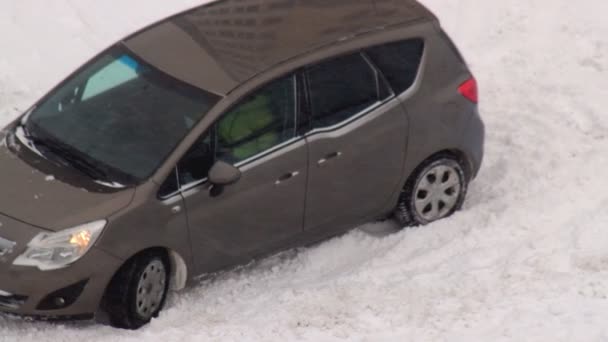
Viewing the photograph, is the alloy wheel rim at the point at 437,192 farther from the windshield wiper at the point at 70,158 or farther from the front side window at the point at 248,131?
the windshield wiper at the point at 70,158

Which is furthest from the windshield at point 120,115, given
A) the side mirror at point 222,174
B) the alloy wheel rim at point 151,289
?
the alloy wheel rim at point 151,289

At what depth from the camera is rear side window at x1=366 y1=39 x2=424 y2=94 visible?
29.9ft

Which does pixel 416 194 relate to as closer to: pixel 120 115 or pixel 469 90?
pixel 469 90

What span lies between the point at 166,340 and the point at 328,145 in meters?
1.82

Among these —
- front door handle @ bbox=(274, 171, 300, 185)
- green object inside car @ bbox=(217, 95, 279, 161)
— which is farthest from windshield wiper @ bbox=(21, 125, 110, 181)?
front door handle @ bbox=(274, 171, 300, 185)

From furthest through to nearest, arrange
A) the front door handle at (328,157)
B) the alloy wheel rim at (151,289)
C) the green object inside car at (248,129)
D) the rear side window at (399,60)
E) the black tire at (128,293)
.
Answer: the rear side window at (399,60), the front door handle at (328,157), the green object inside car at (248,129), the alloy wheel rim at (151,289), the black tire at (128,293)

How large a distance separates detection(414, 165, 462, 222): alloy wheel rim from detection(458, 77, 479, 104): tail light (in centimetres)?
55

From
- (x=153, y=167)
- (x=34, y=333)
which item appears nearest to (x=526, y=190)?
(x=153, y=167)

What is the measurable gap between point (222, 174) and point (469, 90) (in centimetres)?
239

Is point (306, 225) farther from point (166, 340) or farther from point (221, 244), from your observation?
point (166, 340)

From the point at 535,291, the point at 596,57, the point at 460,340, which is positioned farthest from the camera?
the point at 596,57

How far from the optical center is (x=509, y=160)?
34.4 ft

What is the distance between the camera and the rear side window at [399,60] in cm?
910

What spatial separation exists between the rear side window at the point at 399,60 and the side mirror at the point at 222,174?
1545mm
